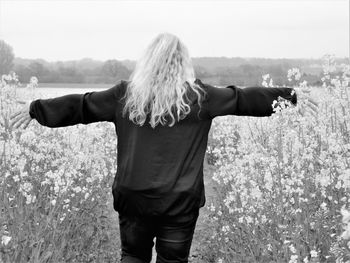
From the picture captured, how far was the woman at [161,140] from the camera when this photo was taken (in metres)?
3.12

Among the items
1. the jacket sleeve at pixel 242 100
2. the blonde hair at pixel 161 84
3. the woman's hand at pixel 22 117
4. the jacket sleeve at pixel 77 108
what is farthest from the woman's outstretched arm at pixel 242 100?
the woman's hand at pixel 22 117

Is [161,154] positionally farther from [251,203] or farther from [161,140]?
[251,203]

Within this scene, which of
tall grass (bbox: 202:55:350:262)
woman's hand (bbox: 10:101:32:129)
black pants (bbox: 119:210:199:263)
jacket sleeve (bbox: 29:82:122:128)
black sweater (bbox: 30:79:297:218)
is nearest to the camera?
black sweater (bbox: 30:79:297:218)

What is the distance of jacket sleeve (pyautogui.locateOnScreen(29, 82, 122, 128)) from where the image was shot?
3348mm

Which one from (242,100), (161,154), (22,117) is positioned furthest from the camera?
(22,117)

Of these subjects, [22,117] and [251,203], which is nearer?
[22,117]

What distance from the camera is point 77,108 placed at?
353 cm

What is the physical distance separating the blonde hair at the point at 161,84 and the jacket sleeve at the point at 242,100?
131 millimetres

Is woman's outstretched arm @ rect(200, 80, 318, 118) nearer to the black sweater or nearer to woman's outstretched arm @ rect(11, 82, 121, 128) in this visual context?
the black sweater

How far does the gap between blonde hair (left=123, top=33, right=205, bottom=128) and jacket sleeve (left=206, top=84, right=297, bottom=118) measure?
13cm

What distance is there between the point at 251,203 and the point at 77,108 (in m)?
2.06

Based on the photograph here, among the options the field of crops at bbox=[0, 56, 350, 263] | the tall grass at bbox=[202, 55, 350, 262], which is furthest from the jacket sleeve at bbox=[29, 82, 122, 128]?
the tall grass at bbox=[202, 55, 350, 262]

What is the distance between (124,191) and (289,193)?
167 centimetres

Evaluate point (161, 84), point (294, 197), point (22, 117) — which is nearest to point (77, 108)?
point (22, 117)
